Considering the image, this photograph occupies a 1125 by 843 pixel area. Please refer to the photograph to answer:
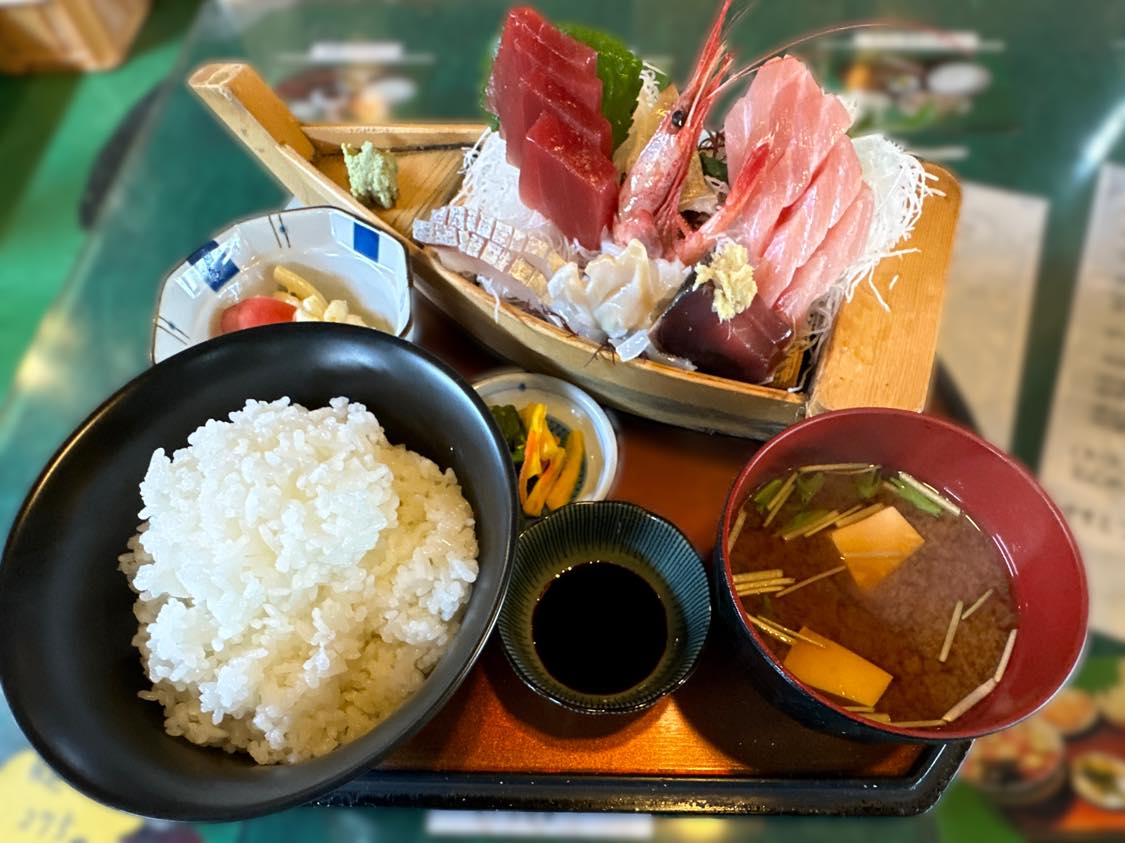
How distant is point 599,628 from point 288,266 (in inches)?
39.4

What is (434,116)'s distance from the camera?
9.19ft

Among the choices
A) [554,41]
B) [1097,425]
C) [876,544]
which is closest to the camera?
[876,544]

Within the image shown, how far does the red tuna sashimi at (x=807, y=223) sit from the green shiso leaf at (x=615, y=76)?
1.34 ft

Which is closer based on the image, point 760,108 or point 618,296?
point 618,296

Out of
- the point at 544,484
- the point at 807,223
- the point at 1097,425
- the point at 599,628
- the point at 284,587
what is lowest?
the point at 1097,425

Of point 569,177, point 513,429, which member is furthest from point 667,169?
point 513,429

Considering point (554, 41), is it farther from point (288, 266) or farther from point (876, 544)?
point (876, 544)

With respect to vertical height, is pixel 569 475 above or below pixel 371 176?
below

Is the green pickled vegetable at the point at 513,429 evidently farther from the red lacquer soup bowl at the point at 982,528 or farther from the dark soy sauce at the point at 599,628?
the red lacquer soup bowl at the point at 982,528

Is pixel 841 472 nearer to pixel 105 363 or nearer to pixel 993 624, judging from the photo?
pixel 993 624

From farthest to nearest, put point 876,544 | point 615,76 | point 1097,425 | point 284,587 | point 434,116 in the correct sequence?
point 434,116
point 1097,425
point 615,76
point 876,544
point 284,587

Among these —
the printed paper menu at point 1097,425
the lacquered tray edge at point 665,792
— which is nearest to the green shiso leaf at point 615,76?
the lacquered tray edge at point 665,792

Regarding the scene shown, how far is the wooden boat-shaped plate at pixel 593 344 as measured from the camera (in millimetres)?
1379

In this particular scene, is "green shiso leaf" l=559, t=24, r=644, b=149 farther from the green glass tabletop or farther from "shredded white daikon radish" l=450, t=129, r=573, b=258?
the green glass tabletop
